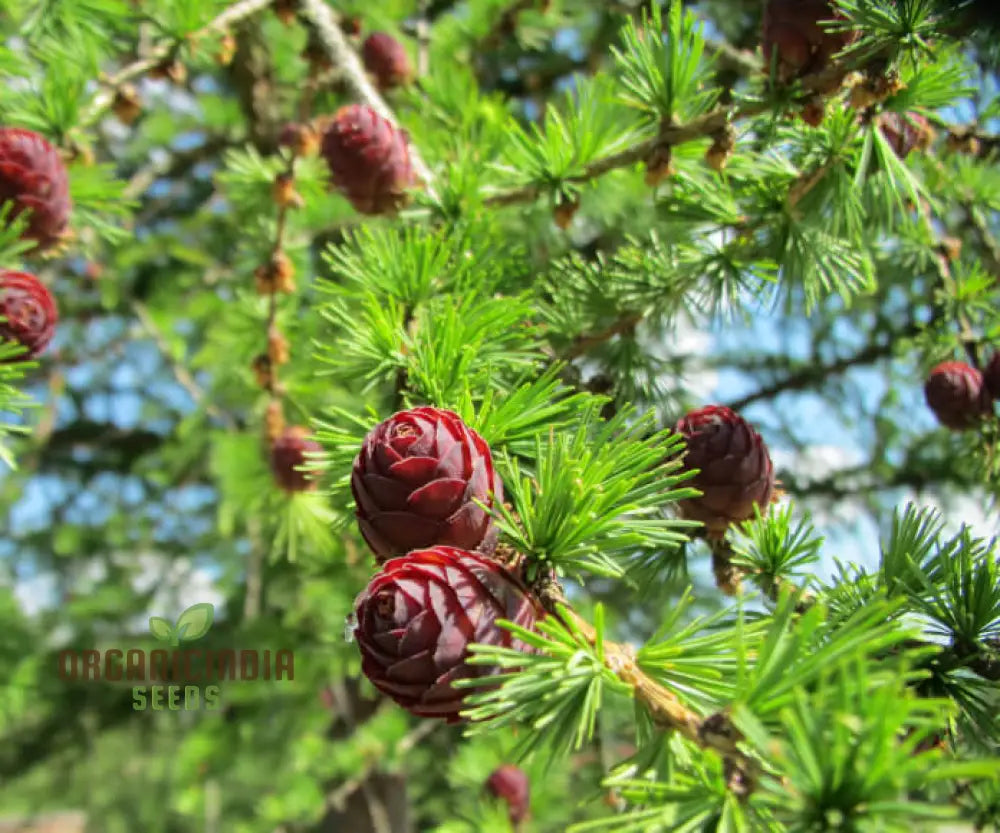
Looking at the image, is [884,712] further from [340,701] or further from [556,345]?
[340,701]

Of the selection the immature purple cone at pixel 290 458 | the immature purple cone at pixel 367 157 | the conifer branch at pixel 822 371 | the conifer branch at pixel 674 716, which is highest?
the conifer branch at pixel 822 371

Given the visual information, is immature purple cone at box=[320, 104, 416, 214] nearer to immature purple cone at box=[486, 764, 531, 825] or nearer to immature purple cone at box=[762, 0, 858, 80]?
immature purple cone at box=[762, 0, 858, 80]

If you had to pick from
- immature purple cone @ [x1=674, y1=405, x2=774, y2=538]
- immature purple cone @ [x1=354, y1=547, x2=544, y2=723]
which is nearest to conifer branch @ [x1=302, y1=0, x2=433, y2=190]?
immature purple cone @ [x1=674, y1=405, x2=774, y2=538]

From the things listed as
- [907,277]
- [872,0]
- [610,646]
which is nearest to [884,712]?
[610,646]

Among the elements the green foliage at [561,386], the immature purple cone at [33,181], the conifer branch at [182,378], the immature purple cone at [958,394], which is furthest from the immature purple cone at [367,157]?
the conifer branch at [182,378]

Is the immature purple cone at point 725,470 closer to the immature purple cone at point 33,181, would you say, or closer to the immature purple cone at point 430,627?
the immature purple cone at point 430,627

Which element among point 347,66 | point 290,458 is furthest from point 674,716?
point 347,66
